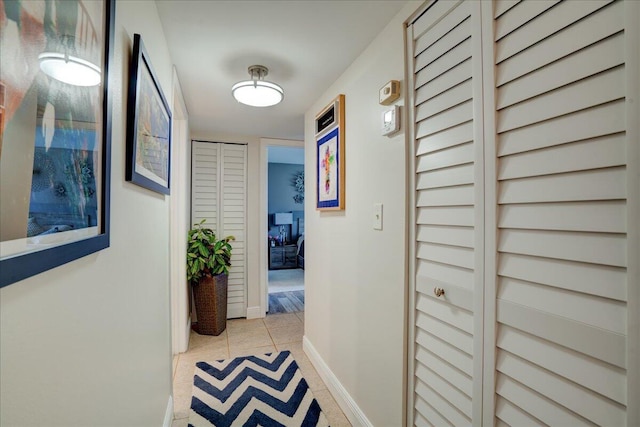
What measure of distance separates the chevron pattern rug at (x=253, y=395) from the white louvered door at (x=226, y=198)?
1.11 metres

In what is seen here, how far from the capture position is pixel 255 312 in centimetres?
366

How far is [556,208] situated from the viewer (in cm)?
78

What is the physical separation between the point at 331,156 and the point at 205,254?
1.74 metres

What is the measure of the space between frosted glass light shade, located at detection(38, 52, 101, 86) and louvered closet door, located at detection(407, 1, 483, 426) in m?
1.05

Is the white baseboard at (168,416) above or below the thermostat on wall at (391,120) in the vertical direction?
below

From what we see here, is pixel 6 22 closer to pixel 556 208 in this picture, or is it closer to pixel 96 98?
pixel 96 98

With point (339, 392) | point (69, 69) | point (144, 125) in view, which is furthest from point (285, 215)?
point (69, 69)

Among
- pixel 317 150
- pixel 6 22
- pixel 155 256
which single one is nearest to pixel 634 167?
pixel 6 22

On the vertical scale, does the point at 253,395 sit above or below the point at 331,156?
below

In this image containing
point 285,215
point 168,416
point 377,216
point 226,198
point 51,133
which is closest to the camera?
point 51,133

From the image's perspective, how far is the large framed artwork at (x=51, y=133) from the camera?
403mm

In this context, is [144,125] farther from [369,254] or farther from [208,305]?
[208,305]

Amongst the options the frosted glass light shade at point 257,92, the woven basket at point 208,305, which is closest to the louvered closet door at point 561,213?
the frosted glass light shade at point 257,92

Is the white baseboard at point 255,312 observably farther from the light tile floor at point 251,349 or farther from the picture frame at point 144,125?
the picture frame at point 144,125
